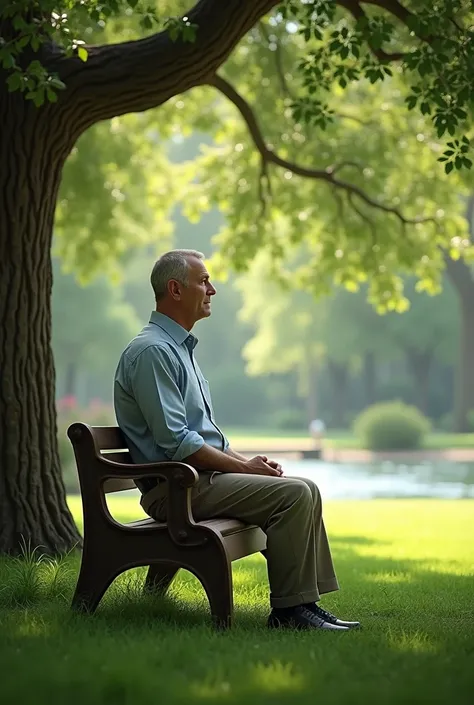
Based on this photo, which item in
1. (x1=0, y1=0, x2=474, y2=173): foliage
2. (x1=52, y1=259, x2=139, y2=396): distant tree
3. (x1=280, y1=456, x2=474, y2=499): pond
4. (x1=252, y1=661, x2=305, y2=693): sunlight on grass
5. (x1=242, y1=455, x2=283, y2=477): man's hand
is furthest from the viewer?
(x1=52, y1=259, x2=139, y2=396): distant tree

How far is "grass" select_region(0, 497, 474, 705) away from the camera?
3.79 m

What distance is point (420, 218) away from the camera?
1445cm

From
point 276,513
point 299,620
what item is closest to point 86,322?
point 276,513

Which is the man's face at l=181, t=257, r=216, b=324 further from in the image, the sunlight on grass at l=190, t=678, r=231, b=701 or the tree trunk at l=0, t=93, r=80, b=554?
the sunlight on grass at l=190, t=678, r=231, b=701

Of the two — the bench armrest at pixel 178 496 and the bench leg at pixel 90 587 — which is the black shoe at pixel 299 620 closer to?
the bench armrest at pixel 178 496

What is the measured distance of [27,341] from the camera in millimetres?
7441

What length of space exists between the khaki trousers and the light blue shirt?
0.23 metres

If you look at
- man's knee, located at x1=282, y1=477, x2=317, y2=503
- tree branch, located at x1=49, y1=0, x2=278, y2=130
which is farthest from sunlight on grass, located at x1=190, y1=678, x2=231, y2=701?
tree branch, located at x1=49, y1=0, x2=278, y2=130

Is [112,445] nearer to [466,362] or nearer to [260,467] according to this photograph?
[260,467]

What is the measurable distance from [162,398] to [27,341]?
7.86 ft

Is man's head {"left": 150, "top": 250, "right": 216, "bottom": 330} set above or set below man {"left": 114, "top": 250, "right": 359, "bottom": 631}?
above

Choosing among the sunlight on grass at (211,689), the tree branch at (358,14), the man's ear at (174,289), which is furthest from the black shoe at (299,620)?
the tree branch at (358,14)

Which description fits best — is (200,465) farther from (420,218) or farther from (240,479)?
(420,218)

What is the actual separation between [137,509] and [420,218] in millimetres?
5224
